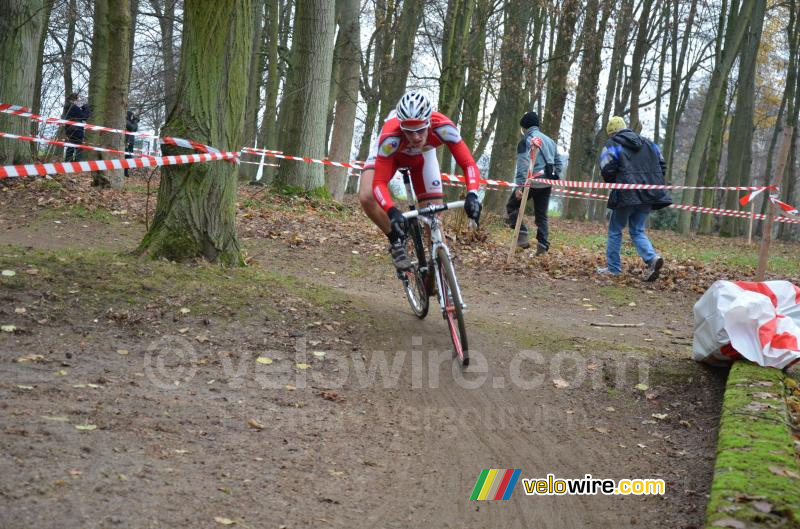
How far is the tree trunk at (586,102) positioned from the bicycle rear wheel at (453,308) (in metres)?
17.4

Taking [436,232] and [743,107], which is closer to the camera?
[436,232]

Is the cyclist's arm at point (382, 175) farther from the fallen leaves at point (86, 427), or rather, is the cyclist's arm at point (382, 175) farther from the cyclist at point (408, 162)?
the fallen leaves at point (86, 427)

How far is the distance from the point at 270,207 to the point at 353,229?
1.81 metres

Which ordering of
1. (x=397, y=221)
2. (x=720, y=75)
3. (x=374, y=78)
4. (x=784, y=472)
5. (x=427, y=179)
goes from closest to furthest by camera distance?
(x=784, y=472)
(x=397, y=221)
(x=427, y=179)
(x=720, y=75)
(x=374, y=78)

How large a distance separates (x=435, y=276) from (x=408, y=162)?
127cm

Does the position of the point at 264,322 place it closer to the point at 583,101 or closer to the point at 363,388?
the point at 363,388

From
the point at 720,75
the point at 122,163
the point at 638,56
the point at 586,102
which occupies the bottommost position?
the point at 122,163

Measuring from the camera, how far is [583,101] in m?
25.5

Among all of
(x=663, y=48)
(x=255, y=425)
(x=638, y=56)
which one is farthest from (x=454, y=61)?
(x=663, y=48)

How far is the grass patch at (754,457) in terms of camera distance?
3.72 metres

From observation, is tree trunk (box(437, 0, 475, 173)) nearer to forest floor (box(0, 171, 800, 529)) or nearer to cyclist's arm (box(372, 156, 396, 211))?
forest floor (box(0, 171, 800, 529))

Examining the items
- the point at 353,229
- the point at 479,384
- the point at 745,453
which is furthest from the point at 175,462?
the point at 353,229

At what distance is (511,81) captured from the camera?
21.8 metres

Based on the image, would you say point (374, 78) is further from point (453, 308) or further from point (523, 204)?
point (453, 308)
